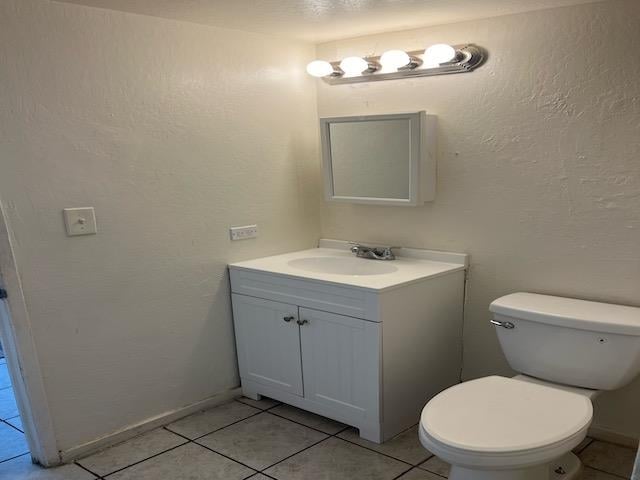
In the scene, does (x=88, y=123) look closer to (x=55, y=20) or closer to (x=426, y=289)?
(x=55, y=20)

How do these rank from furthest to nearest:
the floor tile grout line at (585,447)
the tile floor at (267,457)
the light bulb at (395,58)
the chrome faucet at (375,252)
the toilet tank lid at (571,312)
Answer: the chrome faucet at (375,252) < the light bulb at (395,58) < the floor tile grout line at (585,447) < the tile floor at (267,457) < the toilet tank lid at (571,312)

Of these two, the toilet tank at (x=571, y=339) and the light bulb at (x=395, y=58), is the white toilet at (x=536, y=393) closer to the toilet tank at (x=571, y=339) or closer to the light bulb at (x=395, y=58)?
the toilet tank at (x=571, y=339)

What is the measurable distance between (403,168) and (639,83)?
0.99 metres

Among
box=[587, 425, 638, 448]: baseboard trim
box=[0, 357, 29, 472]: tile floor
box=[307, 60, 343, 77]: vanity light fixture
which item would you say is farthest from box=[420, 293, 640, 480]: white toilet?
box=[0, 357, 29, 472]: tile floor

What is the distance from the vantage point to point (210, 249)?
2.60 m

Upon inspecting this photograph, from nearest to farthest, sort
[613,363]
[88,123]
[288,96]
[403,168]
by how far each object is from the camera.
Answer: [613,363] → [88,123] → [403,168] → [288,96]

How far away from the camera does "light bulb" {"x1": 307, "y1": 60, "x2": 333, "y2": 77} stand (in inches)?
106

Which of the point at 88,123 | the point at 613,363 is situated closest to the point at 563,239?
the point at 613,363

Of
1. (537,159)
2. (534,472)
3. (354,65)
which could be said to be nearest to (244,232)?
(354,65)

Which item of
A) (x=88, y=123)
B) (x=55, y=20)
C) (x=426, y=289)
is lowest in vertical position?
(x=426, y=289)

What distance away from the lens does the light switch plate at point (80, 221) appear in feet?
6.96

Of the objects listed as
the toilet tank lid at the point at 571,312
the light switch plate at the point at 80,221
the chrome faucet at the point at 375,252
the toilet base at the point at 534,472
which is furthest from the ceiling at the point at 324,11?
the toilet base at the point at 534,472

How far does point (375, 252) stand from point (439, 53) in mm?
983

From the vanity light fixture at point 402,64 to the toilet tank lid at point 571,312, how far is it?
1.04 metres
